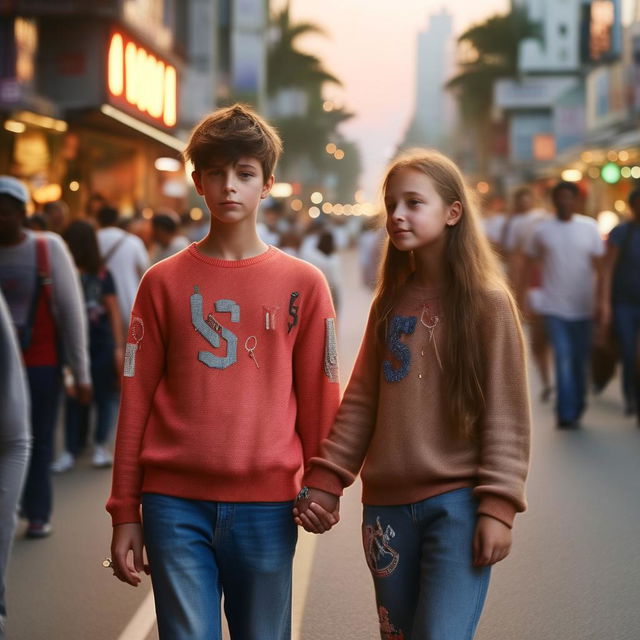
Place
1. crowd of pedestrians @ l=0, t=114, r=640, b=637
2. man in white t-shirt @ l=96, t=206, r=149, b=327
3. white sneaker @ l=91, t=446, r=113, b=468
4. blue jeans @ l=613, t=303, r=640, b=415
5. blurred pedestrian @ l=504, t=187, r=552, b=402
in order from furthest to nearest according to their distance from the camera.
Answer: blurred pedestrian @ l=504, t=187, r=552, b=402 → blue jeans @ l=613, t=303, r=640, b=415 → man in white t-shirt @ l=96, t=206, r=149, b=327 → white sneaker @ l=91, t=446, r=113, b=468 → crowd of pedestrians @ l=0, t=114, r=640, b=637

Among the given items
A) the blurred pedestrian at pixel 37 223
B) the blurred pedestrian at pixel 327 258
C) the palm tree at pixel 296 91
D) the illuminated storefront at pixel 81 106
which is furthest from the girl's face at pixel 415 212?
the palm tree at pixel 296 91

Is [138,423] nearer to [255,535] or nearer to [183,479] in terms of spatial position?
[183,479]

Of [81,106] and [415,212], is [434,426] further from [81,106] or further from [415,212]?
[81,106]

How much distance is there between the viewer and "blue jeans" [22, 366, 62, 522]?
273 inches

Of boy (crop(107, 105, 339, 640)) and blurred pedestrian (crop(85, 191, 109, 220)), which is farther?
blurred pedestrian (crop(85, 191, 109, 220))

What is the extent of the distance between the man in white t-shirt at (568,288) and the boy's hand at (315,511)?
24.2 ft

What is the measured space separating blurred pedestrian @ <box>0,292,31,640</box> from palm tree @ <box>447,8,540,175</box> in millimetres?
68791

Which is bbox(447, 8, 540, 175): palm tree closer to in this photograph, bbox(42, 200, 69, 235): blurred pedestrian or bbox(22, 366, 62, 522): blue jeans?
bbox(42, 200, 69, 235): blurred pedestrian

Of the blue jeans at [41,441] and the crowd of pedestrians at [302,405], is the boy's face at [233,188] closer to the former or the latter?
the crowd of pedestrians at [302,405]

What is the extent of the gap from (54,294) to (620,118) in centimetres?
4145

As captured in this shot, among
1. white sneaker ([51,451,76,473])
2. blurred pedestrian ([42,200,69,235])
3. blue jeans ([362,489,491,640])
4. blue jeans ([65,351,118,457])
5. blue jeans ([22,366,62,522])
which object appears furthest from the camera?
blurred pedestrian ([42,200,69,235])

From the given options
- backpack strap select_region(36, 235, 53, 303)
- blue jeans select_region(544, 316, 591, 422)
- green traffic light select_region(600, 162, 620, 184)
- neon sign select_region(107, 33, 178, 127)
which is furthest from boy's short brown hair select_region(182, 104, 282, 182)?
green traffic light select_region(600, 162, 620, 184)

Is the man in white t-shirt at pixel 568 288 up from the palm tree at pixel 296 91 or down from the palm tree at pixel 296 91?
down

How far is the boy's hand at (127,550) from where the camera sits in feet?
10.7
